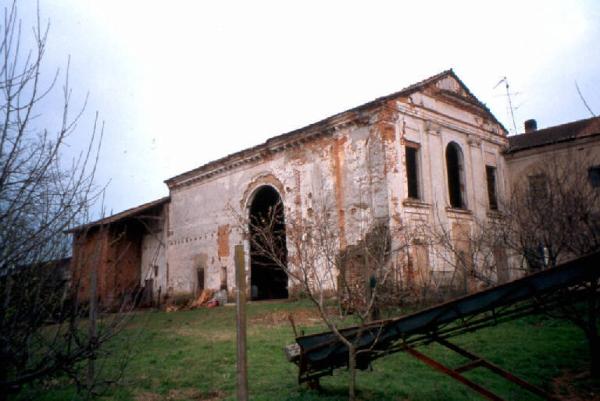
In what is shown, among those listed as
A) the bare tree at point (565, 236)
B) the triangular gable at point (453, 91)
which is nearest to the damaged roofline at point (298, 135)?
the triangular gable at point (453, 91)

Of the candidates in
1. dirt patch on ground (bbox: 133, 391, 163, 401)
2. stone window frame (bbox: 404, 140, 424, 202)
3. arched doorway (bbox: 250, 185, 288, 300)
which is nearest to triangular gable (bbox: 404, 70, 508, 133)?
stone window frame (bbox: 404, 140, 424, 202)

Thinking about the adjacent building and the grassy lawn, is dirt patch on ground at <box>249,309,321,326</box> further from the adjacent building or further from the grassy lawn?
the adjacent building

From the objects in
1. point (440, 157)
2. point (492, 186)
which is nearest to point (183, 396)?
point (440, 157)

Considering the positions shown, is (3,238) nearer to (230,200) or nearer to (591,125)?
(230,200)

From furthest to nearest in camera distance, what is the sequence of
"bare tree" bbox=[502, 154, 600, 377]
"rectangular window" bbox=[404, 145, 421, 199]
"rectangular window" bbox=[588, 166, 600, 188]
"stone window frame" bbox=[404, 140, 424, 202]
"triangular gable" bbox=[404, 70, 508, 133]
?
"rectangular window" bbox=[588, 166, 600, 188] < "triangular gable" bbox=[404, 70, 508, 133] < "rectangular window" bbox=[404, 145, 421, 199] < "stone window frame" bbox=[404, 140, 424, 202] < "bare tree" bbox=[502, 154, 600, 377]

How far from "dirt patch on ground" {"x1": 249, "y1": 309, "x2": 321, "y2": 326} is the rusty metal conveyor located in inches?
276

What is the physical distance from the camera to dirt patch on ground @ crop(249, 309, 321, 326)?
13.4 m

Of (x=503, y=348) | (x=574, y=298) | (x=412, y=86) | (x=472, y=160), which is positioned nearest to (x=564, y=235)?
(x=574, y=298)

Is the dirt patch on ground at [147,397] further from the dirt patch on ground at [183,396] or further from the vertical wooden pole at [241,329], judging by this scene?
the vertical wooden pole at [241,329]

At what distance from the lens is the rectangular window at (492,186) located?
802 inches

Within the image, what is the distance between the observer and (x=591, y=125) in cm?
1970

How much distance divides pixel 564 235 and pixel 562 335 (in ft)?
11.4

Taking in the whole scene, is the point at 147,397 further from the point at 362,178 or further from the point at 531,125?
the point at 531,125

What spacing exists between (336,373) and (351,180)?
10075 mm
